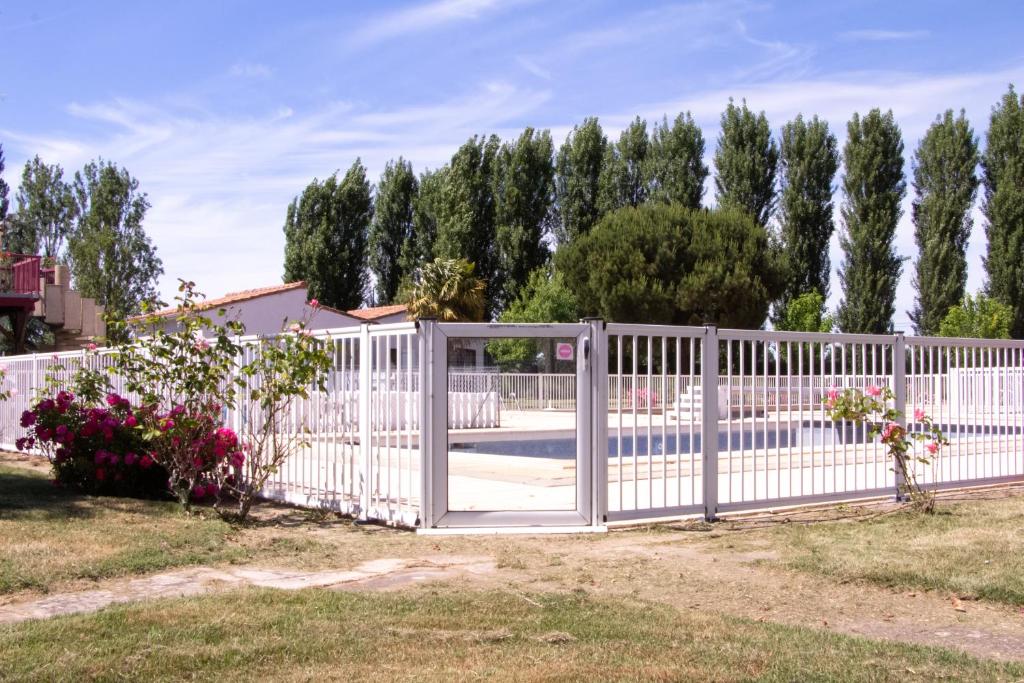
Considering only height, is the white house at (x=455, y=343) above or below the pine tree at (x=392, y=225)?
below

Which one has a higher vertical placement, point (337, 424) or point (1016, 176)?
point (1016, 176)

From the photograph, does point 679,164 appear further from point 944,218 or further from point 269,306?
point 269,306

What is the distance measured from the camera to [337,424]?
33.5ft

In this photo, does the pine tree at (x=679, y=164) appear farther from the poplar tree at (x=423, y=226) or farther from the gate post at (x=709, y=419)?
the gate post at (x=709, y=419)

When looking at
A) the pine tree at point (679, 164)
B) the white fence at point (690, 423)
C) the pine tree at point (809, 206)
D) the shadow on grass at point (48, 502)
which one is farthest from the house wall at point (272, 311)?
the white fence at point (690, 423)

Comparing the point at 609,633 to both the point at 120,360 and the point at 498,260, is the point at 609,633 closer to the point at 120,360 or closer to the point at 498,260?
the point at 120,360

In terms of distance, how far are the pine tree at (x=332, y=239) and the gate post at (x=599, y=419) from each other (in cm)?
4467

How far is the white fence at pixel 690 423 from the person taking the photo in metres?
9.48

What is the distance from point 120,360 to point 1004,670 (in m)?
8.69

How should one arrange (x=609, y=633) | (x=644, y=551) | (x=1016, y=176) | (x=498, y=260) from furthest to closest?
(x=498, y=260) < (x=1016, y=176) < (x=644, y=551) < (x=609, y=633)

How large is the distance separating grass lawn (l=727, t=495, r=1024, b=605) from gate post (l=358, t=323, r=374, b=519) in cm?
359

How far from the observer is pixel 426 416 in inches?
357

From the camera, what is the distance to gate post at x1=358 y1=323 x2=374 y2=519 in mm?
9734

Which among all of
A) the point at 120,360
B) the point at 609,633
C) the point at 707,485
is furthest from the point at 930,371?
the point at 120,360
